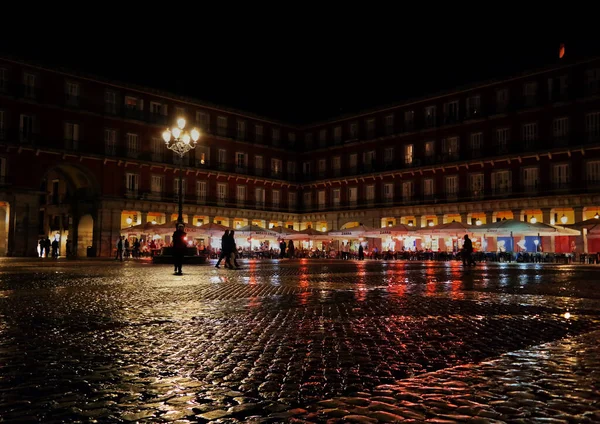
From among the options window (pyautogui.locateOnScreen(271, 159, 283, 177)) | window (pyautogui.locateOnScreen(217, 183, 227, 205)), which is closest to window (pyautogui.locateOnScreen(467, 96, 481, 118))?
window (pyautogui.locateOnScreen(271, 159, 283, 177))

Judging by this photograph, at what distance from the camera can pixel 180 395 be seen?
11.5 ft

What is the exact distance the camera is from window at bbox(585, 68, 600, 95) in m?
37.2

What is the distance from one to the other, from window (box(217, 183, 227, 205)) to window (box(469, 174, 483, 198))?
21.2m

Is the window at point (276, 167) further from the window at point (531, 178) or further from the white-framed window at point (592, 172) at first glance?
the white-framed window at point (592, 172)

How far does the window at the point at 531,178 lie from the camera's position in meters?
40.4

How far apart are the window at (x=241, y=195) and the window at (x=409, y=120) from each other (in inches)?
621

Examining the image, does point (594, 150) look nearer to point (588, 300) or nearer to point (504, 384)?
point (588, 300)

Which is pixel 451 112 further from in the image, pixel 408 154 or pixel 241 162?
pixel 241 162

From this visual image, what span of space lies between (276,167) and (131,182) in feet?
50.8

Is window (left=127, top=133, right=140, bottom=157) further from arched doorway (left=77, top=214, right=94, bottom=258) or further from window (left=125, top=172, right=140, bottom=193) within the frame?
arched doorway (left=77, top=214, right=94, bottom=258)

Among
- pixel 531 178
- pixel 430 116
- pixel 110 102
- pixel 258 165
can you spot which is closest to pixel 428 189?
pixel 430 116

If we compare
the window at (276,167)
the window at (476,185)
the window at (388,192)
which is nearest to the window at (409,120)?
the window at (388,192)

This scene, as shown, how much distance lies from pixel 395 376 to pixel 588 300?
22.8 ft

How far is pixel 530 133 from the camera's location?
40.9 meters
